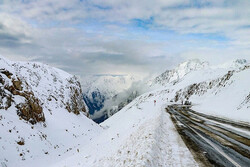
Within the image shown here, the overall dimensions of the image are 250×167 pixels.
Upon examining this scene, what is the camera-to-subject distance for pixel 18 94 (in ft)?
67.2

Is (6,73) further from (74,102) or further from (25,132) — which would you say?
(74,102)

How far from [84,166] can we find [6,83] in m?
15.4

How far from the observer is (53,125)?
24.3m

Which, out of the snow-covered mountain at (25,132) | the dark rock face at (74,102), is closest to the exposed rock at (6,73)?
the snow-covered mountain at (25,132)

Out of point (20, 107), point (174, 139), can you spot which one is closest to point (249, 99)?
point (174, 139)

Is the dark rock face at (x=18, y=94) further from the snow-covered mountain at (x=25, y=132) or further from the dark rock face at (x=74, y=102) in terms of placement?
the dark rock face at (x=74, y=102)

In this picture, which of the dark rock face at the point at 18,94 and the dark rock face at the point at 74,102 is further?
the dark rock face at the point at 74,102

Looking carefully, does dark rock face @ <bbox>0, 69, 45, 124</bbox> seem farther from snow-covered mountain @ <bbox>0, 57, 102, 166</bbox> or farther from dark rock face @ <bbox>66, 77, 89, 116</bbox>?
dark rock face @ <bbox>66, 77, 89, 116</bbox>

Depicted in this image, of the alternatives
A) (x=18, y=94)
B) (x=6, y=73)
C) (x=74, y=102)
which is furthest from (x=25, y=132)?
(x=74, y=102)

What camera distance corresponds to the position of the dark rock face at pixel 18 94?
18.3 m

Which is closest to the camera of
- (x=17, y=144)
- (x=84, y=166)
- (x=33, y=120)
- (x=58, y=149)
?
(x=84, y=166)

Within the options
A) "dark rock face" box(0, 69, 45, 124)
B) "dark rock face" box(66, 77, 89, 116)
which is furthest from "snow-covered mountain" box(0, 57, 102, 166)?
"dark rock face" box(66, 77, 89, 116)

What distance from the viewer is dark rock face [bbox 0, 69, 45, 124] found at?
60.0 ft

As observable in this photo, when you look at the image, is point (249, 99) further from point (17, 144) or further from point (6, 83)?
point (6, 83)
